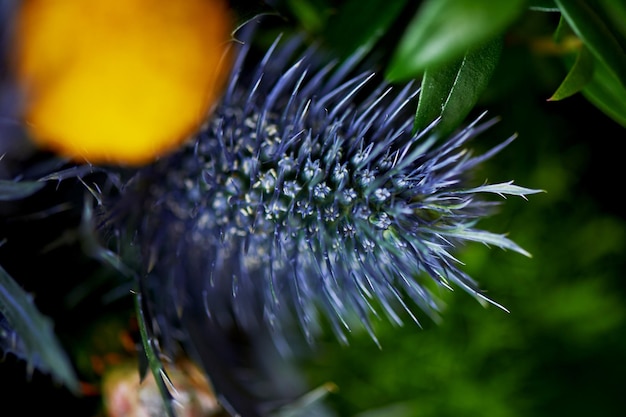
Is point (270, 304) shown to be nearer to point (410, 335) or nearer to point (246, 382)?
point (246, 382)

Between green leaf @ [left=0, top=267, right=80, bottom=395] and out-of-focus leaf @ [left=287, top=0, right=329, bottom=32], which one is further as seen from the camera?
out-of-focus leaf @ [left=287, top=0, right=329, bottom=32]

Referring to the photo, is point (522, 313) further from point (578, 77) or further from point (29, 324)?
point (29, 324)

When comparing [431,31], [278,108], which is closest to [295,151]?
[278,108]

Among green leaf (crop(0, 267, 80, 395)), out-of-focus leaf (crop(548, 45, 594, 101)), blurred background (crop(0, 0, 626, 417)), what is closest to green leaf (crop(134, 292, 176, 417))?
green leaf (crop(0, 267, 80, 395))

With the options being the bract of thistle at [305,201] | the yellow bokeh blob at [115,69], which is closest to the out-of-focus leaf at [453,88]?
the bract of thistle at [305,201]

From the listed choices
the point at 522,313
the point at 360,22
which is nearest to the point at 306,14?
the point at 360,22

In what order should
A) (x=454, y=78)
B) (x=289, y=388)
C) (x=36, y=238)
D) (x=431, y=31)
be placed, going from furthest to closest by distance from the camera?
(x=289, y=388) → (x=36, y=238) → (x=454, y=78) → (x=431, y=31)

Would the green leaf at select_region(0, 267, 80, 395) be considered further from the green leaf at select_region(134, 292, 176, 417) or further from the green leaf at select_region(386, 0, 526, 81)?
the green leaf at select_region(386, 0, 526, 81)
